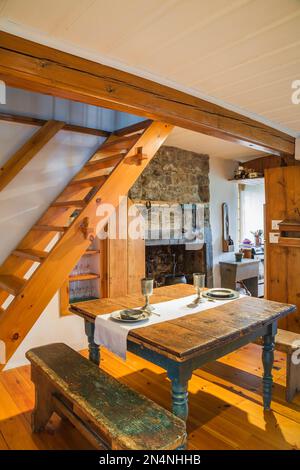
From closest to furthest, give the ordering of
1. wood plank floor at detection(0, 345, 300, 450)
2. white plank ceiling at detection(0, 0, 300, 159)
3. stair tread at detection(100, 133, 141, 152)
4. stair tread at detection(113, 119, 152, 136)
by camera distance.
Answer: white plank ceiling at detection(0, 0, 300, 159) → wood plank floor at detection(0, 345, 300, 450) → stair tread at detection(100, 133, 141, 152) → stair tread at detection(113, 119, 152, 136)

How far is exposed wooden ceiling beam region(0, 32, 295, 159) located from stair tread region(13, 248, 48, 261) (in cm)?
117

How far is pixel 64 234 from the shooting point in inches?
92.4

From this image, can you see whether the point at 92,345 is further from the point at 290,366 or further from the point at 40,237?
the point at 290,366

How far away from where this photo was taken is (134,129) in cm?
325

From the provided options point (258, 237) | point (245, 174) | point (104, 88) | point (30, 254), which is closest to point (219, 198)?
point (245, 174)

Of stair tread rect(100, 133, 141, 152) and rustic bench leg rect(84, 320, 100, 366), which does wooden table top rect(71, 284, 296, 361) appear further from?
stair tread rect(100, 133, 141, 152)

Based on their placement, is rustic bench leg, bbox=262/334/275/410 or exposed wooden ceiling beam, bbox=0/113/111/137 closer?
rustic bench leg, bbox=262/334/275/410

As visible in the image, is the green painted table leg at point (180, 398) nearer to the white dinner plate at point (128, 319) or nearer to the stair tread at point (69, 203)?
the white dinner plate at point (128, 319)

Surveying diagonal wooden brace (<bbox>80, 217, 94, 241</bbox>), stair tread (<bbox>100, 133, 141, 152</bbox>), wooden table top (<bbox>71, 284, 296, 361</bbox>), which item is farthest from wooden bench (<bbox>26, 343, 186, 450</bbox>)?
stair tread (<bbox>100, 133, 141, 152</bbox>)

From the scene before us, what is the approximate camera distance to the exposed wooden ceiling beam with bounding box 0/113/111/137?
9.23ft

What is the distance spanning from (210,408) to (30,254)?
71.1 inches

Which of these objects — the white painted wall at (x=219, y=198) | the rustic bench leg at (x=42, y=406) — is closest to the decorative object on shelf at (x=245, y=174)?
the white painted wall at (x=219, y=198)

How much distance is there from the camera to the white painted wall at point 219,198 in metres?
4.81

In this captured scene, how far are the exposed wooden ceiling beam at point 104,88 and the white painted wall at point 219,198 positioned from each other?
2.18 metres
